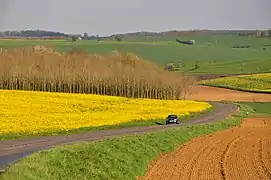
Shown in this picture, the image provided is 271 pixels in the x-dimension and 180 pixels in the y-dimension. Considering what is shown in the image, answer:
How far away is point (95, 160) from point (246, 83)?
127623 millimetres

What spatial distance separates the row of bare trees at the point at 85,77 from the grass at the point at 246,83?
31106mm

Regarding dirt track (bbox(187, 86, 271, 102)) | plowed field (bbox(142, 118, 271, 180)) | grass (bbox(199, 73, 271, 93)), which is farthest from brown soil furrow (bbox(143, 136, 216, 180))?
grass (bbox(199, 73, 271, 93))

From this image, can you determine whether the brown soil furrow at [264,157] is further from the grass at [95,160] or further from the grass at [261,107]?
the grass at [261,107]

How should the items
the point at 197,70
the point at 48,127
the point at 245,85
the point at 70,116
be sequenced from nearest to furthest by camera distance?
1. the point at 48,127
2. the point at 70,116
3. the point at 245,85
4. the point at 197,70

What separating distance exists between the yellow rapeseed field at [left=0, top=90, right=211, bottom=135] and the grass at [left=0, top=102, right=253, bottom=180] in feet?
43.1

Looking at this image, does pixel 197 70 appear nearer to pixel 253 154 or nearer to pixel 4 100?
pixel 4 100

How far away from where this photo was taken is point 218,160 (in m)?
36.4

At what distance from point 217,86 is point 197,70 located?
45842 mm

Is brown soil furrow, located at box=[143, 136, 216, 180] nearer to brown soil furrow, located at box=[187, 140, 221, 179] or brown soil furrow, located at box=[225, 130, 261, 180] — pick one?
brown soil furrow, located at box=[187, 140, 221, 179]

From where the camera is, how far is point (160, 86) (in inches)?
4331

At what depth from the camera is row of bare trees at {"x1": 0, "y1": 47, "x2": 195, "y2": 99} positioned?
97169 mm

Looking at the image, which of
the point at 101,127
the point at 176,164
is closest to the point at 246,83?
the point at 101,127

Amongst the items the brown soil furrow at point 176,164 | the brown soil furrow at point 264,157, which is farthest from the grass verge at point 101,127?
the brown soil furrow at point 264,157

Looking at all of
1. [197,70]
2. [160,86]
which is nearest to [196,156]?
[160,86]
